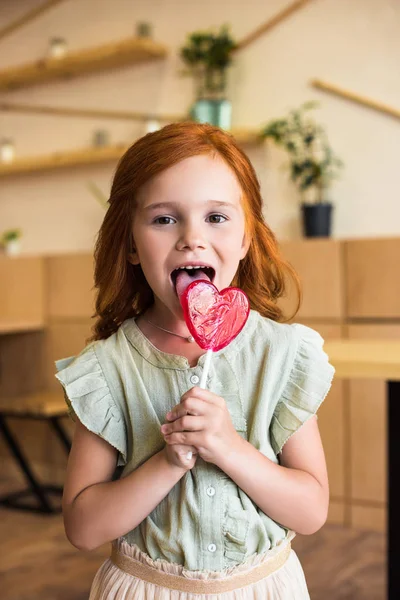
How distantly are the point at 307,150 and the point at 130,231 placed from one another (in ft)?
8.70

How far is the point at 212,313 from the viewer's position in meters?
0.93

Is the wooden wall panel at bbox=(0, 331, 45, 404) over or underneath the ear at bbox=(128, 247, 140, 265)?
underneath

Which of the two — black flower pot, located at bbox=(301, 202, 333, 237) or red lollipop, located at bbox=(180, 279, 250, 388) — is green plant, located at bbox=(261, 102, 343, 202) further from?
red lollipop, located at bbox=(180, 279, 250, 388)

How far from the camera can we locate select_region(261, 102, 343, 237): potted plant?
340 centimetres

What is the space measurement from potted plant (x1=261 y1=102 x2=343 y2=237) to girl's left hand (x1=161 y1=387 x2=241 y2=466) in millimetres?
2605

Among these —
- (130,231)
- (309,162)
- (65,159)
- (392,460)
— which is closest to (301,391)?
(130,231)

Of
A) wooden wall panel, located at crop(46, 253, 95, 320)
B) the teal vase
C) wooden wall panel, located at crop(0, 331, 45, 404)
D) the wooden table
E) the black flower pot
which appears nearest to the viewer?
the wooden table

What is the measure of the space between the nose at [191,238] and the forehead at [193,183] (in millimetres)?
38

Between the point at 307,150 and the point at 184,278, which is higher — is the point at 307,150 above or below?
above

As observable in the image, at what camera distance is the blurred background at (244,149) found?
307 centimetres

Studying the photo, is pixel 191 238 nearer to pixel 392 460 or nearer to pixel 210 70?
pixel 392 460

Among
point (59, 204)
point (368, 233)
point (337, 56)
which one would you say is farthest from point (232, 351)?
point (59, 204)

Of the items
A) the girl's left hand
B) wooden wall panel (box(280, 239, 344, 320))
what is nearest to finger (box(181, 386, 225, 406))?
the girl's left hand

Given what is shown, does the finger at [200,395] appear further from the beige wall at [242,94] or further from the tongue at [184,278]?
the beige wall at [242,94]
